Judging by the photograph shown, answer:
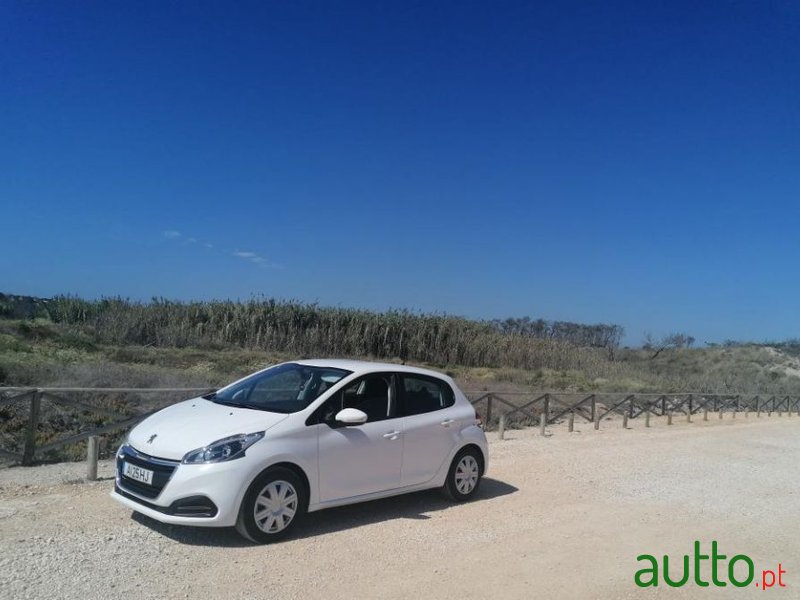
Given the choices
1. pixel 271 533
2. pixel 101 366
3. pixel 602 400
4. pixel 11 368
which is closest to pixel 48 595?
pixel 271 533

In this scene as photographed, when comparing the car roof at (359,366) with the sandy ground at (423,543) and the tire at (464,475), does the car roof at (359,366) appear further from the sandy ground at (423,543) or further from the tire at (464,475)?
the sandy ground at (423,543)

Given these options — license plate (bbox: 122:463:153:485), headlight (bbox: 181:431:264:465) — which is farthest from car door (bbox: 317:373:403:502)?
license plate (bbox: 122:463:153:485)

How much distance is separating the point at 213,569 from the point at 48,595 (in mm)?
1179

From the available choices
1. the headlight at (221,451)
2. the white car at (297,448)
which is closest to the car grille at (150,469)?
the white car at (297,448)

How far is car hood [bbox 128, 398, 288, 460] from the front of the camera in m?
5.79

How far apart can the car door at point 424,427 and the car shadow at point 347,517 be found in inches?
16.9

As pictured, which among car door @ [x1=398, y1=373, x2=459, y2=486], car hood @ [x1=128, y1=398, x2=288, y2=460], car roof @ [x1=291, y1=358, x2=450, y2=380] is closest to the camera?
car hood @ [x1=128, y1=398, x2=288, y2=460]

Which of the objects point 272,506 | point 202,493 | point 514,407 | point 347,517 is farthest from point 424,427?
point 514,407

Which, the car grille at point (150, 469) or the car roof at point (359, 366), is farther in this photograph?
the car roof at point (359, 366)

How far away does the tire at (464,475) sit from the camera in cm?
791

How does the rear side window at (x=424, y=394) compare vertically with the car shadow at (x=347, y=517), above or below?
above

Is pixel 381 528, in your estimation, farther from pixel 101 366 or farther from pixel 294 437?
pixel 101 366

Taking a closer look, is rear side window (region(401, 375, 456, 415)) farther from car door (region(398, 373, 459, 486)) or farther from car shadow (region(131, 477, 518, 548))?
car shadow (region(131, 477, 518, 548))

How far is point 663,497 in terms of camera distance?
30.2 feet
